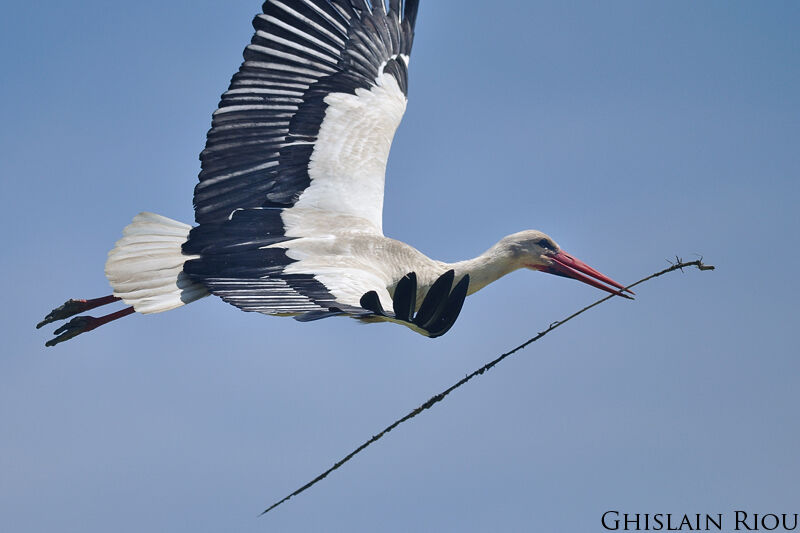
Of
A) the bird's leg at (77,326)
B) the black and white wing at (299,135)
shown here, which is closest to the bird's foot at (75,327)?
the bird's leg at (77,326)

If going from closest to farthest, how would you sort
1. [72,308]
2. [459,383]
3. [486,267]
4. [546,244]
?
→ [459,383]
[72,308]
[486,267]
[546,244]

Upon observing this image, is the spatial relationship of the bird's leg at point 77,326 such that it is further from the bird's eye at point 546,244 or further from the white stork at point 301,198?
the bird's eye at point 546,244

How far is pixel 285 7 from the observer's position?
22.1 feet

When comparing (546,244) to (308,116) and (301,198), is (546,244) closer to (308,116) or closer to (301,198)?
(301,198)

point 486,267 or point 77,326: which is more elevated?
point 486,267

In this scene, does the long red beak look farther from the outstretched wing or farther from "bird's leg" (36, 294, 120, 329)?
"bird's leg" (36, 294, 120, 329)

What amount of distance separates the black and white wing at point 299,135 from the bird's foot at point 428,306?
116cm

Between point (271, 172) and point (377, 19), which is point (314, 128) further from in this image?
point (377, 19)

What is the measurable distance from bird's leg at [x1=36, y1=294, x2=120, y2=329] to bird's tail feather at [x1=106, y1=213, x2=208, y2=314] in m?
0.53

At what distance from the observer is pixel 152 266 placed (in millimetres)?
5758

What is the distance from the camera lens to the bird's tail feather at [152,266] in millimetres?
5570

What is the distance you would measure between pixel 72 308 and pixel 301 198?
1.60 m

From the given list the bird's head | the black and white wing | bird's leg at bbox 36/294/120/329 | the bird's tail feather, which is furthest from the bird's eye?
bird's leg at bbox 36/294/120/329

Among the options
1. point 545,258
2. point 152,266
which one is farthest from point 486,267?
point 152,266
